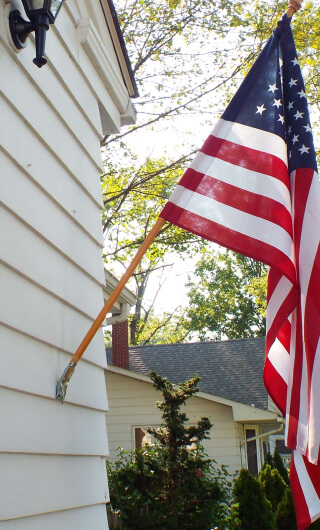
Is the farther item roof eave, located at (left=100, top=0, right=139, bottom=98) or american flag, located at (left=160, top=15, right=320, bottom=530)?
roof eave, located at (left=100, top=0, right=139, bottom=98)

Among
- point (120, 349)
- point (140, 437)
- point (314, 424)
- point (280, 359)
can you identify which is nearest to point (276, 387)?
point (280, 359)

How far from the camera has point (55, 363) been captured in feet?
9.82

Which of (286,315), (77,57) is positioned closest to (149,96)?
(77,57)

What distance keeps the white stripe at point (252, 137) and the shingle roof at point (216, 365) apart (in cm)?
1223

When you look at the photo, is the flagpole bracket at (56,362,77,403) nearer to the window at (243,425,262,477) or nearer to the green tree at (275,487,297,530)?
the green tree at (275,487,297,530)

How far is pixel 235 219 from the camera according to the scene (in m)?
3.54

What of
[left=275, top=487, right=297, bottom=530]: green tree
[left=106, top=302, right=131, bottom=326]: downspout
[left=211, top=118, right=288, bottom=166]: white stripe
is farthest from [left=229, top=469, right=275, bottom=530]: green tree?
[left=211, top=118, right=288, bottom=166]: white stripe

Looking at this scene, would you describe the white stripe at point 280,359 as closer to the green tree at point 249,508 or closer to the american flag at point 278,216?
the american flag at point 278,216

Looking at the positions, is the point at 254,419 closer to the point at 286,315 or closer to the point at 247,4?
the point at 247,4

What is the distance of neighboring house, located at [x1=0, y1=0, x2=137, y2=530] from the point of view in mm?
2596

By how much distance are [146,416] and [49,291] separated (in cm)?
1247

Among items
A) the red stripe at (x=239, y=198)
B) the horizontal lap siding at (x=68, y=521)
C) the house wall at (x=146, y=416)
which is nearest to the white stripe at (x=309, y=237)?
the red stripe at (x=239, y=198)

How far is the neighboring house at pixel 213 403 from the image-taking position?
47.5ft

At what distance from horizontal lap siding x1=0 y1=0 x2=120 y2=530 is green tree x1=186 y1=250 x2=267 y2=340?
34480 mm
